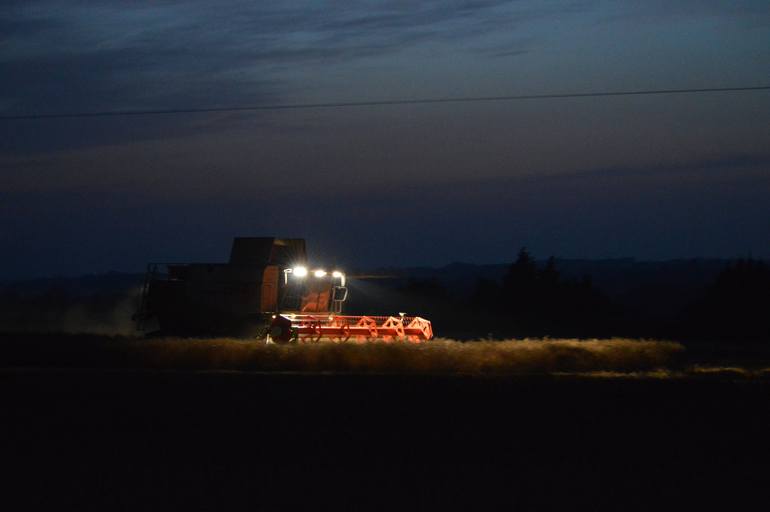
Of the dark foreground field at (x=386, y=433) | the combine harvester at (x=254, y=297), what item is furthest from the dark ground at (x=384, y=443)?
the combine harvester at (x=254, y=297)

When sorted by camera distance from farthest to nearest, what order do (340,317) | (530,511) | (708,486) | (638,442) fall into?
1. (340,317)
2. (638,442)
3. (708,486)
4. (530,511)

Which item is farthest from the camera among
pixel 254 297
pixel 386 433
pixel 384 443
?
pixel 254 297

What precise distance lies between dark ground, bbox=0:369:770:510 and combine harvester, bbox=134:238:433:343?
8.22 meters

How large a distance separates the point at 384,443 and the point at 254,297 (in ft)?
57.3

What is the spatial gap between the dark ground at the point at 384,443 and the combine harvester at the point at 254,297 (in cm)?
822

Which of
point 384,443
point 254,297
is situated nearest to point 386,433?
point 384,443

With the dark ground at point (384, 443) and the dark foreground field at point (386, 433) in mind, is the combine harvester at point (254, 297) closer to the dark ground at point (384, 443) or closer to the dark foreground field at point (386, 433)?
the dark foreground field at point (386, 433)

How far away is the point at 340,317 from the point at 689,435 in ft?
56.4

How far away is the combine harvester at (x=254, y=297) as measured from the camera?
111 ft

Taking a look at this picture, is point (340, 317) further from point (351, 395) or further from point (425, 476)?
point (425, 476)

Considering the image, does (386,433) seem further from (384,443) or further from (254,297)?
(254,297)

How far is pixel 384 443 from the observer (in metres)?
17.3

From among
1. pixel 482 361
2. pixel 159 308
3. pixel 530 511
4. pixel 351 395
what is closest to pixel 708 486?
pixel 530 511

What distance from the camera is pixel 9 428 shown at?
61.2 feet
